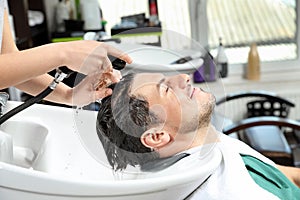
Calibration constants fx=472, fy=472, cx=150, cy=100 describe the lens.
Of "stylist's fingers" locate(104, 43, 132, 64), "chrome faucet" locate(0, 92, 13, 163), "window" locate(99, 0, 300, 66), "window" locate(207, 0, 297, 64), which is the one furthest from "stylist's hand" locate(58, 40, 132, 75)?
"window" locate(207, 0, 297, 64)

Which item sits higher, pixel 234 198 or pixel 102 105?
pixel 102 105

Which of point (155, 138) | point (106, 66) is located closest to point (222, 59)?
point (155, 138)

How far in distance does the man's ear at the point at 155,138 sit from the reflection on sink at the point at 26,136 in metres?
0.25

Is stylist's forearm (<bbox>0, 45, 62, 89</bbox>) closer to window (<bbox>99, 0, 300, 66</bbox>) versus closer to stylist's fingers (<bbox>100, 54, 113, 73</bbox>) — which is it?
stylist's fingers (<bbox>100, 54, 113, 73</bbox>)

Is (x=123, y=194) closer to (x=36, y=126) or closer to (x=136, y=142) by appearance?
(x=136, y=142)

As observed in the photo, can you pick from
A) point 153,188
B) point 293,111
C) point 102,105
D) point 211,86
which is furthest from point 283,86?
point 153,188

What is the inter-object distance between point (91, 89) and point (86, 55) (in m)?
0.20

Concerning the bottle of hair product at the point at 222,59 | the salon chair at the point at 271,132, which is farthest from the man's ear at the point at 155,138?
the bottle of hair product at the point at 222,59

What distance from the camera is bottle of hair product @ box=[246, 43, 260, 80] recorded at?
3.18 m

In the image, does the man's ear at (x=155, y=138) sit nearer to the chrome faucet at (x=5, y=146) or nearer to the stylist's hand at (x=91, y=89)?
the stylist's hand at (x=91, y=89)

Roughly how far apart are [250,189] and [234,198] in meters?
0.07

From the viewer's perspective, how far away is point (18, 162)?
3.52ft

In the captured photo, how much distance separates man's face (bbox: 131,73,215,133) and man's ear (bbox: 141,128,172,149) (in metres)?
0.02

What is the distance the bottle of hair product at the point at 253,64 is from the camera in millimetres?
3182
